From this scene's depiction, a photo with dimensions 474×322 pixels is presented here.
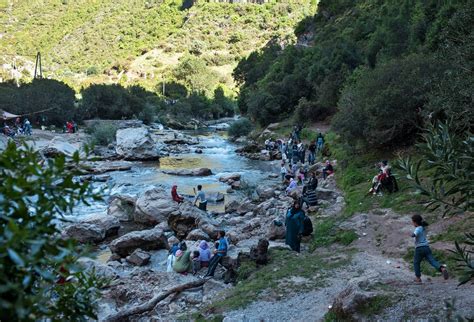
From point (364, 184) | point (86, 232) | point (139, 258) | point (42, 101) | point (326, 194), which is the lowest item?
point (139, 258)

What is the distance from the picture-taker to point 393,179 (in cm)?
1623

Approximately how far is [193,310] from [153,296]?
1.46m

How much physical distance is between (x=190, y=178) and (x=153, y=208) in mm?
9451

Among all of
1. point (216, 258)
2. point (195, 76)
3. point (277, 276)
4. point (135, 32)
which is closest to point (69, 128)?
point (216, 258)

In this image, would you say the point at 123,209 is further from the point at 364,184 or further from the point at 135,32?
the point at 135,32

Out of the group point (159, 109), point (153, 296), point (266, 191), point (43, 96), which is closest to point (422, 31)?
point (266, 191)

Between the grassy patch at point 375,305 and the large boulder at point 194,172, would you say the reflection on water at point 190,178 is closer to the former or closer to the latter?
the large boulder at point 194,172

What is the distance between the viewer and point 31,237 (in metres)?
2.42

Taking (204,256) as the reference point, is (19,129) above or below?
above

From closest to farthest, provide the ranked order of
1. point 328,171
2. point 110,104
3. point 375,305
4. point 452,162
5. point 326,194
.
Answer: point 452,162
point 375,305
point 326,194
point 328,171
point 110,104

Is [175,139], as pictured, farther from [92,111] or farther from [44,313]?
[44,313]

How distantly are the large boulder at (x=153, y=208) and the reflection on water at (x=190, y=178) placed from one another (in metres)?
2.35

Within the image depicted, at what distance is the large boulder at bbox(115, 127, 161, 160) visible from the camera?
3625 cm

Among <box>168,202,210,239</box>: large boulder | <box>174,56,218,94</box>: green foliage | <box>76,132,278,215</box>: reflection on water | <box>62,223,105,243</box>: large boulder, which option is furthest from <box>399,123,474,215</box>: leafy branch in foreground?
<box>174,56,218,94</box>: green foliage
